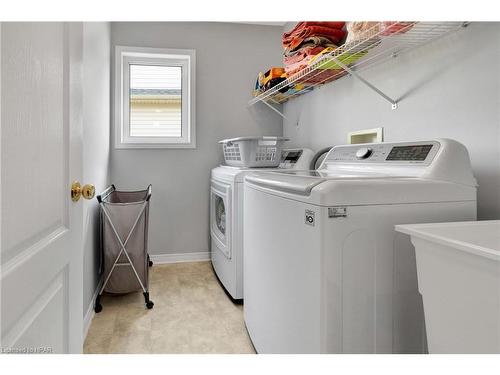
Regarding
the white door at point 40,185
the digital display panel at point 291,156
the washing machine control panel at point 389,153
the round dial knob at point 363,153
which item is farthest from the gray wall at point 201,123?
the white door at point 40,185

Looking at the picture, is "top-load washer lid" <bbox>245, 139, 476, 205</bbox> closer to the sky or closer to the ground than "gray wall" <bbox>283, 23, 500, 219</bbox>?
closer to the ground

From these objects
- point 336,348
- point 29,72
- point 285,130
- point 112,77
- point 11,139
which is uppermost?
point 112,77

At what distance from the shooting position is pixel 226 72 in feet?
11.6

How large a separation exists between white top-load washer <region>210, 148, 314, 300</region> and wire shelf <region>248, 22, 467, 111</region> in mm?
608

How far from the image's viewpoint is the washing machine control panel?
135 centimetres

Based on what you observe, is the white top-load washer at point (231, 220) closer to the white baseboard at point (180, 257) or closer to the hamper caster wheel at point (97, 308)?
the white baseboard at point (180, 257)

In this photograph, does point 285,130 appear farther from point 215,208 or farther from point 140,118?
point 140,118

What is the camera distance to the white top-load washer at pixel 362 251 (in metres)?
1.10

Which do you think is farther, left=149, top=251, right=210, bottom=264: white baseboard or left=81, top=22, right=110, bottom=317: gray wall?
left=149, top=251, right=210, bottom=264: white baseboard

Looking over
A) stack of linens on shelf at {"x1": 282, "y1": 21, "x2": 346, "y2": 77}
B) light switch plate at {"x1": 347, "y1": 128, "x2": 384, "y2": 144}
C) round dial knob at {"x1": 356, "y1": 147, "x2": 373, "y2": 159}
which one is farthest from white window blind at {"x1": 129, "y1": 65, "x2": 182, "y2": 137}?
round dial knob at {"x1": 356, "y1": 147, "x2": 373, "y2": 159}

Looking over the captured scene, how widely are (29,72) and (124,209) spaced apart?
1792mm

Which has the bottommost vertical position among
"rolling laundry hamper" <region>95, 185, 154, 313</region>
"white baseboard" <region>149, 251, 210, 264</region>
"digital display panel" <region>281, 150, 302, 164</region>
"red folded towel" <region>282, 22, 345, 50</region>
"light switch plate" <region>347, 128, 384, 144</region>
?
"white baseboard" <region>149, 251, 210, 264</region>

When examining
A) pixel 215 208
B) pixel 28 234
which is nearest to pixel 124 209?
pixel 215 208

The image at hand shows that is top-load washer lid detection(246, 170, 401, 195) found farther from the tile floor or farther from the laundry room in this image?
the tile floor
